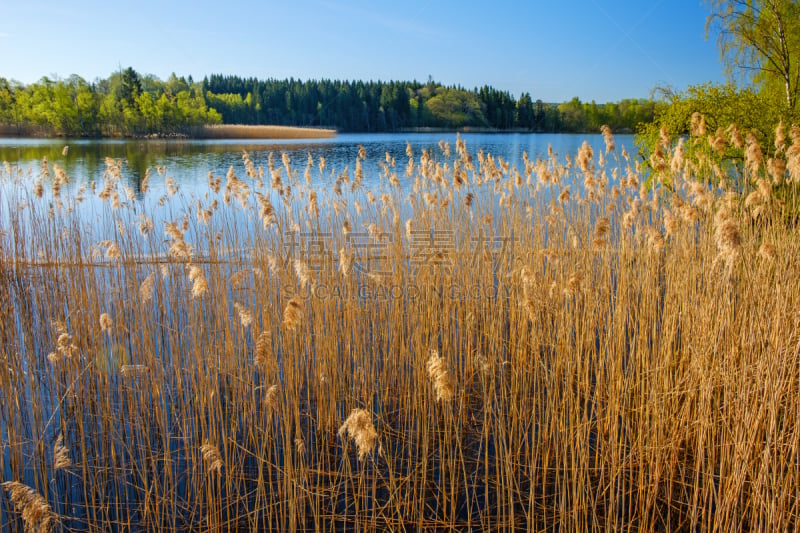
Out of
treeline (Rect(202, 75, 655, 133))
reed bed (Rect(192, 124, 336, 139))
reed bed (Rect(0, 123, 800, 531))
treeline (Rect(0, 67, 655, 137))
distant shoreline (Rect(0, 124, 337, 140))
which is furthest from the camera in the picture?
treeline (Rect(202, 75, 655, 133))

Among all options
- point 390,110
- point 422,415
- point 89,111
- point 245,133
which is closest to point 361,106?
point 390,110

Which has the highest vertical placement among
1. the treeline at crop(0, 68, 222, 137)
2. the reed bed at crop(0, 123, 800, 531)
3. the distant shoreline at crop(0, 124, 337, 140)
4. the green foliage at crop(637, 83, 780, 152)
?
the treeline at crop(0, 68, 222, 137)

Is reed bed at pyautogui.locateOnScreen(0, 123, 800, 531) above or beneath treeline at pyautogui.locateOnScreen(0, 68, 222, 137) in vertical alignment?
beneath

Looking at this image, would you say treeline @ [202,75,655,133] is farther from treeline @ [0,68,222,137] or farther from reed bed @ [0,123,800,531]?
reed bed @ [0,123,800,531]

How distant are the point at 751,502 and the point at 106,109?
54.2 m

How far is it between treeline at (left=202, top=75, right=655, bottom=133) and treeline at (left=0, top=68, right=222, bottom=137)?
17.2 m

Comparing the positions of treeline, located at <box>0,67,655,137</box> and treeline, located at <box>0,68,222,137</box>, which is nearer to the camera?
treeline, located at <box>0,68,222,137</box>

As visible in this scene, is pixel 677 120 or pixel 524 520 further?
pixel 677 120

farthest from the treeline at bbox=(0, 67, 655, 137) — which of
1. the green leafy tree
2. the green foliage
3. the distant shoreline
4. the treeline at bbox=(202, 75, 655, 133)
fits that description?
the green foliage

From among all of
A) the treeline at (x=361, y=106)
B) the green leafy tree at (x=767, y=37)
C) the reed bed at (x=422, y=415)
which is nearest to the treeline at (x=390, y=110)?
the treeline at (x=361, y=106)

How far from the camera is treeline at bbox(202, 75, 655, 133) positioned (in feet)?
221

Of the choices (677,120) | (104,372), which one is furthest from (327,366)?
(677,120)

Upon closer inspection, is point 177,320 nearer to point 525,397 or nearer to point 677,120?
point 525,397

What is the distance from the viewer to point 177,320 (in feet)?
15.8
